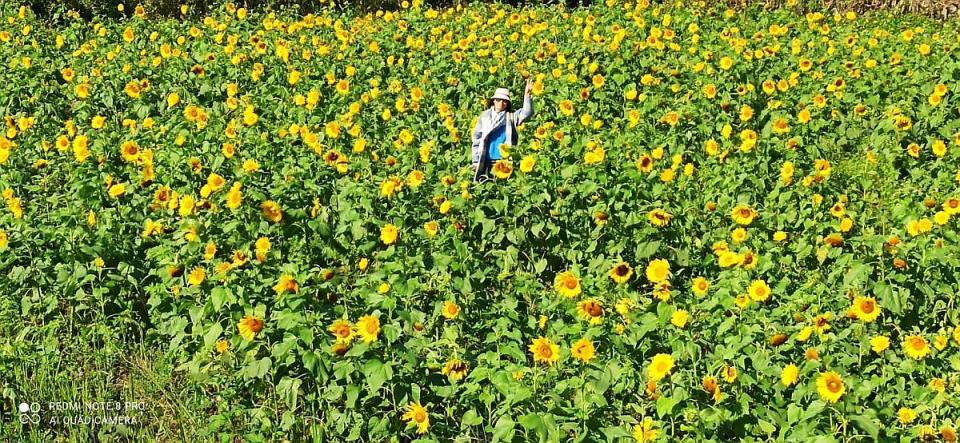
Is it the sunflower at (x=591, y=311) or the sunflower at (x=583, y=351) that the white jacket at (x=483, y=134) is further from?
the sunflower at (x=583, y=351)

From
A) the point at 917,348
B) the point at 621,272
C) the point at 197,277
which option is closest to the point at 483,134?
the point at 621,272

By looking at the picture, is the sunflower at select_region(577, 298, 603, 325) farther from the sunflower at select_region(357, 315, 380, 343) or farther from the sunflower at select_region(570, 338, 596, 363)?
the sunflower at select_region(357, 315, 380, 343)

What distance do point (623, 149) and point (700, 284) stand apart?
1.86m

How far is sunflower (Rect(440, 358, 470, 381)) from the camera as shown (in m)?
3.16

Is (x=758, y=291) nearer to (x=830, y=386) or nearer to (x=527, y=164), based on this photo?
(x=830, y=386)

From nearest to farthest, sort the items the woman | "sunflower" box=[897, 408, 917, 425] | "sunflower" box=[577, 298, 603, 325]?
"sunflower" box=[897, 408, 917, 425] → "sunflower" box=[577, 298, 603, 325] → the woman

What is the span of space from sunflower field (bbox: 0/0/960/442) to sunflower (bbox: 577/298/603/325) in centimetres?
3

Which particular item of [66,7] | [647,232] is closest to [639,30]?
[647,232]

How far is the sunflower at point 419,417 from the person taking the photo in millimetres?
3021

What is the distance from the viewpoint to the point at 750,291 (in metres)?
3.45

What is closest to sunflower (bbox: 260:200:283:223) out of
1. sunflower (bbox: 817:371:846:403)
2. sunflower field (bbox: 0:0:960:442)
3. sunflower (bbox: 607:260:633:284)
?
sunflower field (bbox: 0:0:960:442)

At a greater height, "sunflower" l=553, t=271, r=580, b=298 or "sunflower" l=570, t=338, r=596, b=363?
"sunflower" l=553, t=271, r=580, b=298

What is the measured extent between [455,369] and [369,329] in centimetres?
34

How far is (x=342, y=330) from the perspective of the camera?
3207 mm
